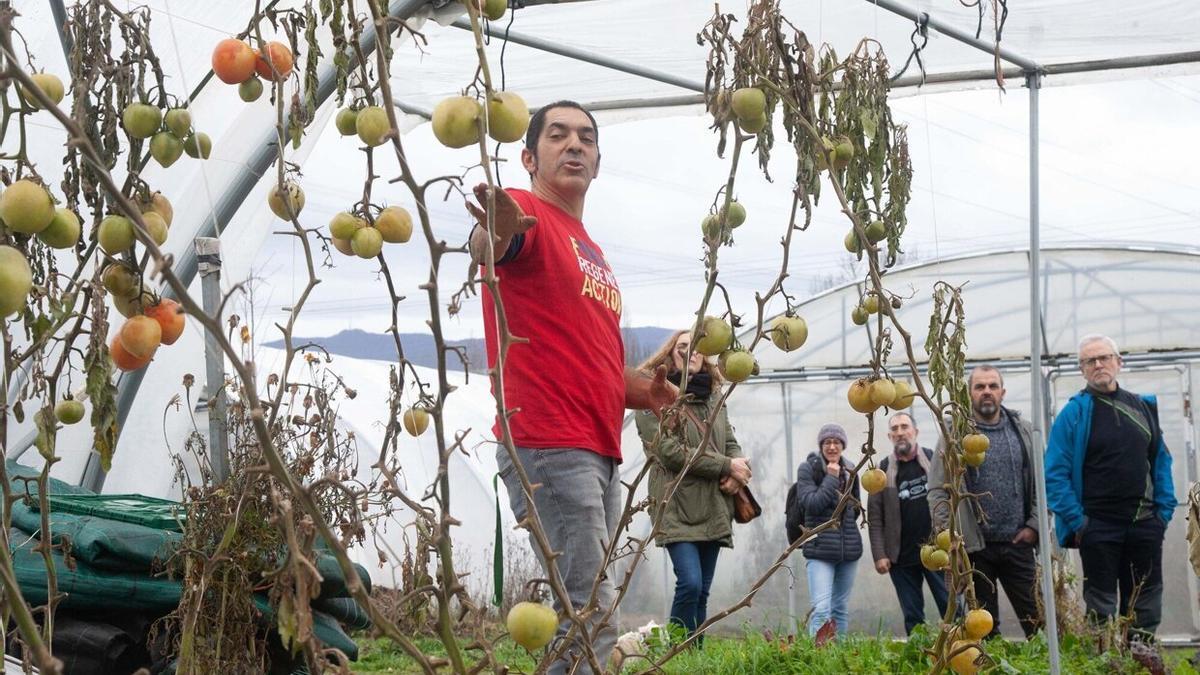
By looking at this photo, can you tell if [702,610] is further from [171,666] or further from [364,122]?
[364,122]

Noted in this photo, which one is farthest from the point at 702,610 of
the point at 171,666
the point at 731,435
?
the point at 171,666

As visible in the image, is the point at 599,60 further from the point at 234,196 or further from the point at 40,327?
the point at 40,327

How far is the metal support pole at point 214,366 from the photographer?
375cm

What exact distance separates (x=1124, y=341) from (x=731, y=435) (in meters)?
4.49

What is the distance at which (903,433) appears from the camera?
20.7 ft

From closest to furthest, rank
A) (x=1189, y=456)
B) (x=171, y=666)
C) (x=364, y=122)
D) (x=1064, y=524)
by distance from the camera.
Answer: (x=364, y=122) → (x=171, y=666) → (x=1064, y=524) → (x=1189, y=456)

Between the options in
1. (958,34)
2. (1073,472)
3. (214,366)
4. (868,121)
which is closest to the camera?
(868,121)

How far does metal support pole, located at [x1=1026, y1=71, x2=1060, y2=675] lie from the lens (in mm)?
2885

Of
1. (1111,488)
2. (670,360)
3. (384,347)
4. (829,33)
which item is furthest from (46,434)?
(384,347)

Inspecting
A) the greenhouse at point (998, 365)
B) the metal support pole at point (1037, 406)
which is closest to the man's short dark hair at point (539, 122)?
the metal support pole at point (1037, 406)

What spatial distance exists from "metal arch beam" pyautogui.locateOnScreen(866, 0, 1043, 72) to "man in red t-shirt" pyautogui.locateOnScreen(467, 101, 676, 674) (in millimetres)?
2410

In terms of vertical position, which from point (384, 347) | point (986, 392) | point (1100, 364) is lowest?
point (986, 392)

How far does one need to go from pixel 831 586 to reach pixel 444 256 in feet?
9.41

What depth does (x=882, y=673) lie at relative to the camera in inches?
158
